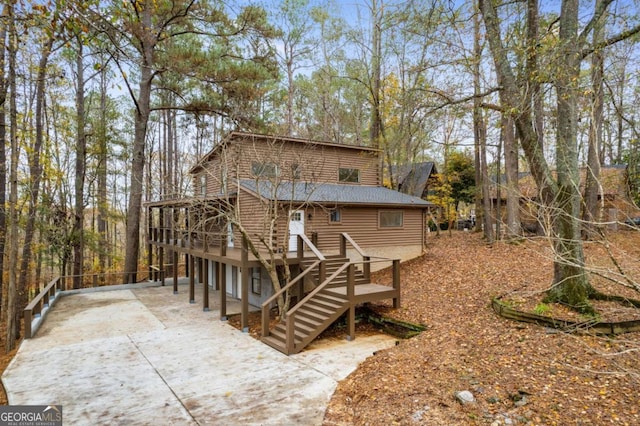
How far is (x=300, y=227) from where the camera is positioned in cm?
1315

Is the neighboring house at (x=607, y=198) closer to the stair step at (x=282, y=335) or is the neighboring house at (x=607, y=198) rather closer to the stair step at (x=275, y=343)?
the stair step at (x=282, y=335)

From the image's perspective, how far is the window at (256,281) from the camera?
Result: 13.4 metres

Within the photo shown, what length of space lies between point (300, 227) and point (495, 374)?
8576 mm

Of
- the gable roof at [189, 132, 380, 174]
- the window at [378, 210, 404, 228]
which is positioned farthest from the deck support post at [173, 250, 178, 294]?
the window at [378, 210, 404, 228]

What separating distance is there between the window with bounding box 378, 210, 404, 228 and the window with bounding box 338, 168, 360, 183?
2820 millimetres

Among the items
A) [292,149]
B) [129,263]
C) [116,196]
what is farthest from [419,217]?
[116,196]

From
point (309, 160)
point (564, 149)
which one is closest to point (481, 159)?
point (309, 160)

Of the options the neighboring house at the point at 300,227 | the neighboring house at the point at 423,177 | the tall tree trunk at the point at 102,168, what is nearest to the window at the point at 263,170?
the neighboring house at the point at 300,227

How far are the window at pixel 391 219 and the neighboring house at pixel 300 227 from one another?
0.04 metres

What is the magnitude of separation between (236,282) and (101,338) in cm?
609

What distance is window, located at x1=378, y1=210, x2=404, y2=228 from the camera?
1465 cm

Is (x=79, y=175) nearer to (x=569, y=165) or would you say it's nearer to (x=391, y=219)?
(x=391, y=219)

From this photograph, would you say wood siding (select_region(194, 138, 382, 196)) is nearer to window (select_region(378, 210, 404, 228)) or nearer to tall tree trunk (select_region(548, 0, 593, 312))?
window (select_region(378, 210, 404, 228))

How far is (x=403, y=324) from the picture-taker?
9391 mm
